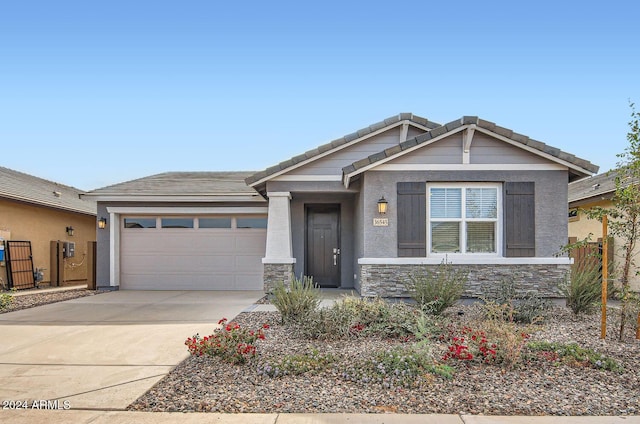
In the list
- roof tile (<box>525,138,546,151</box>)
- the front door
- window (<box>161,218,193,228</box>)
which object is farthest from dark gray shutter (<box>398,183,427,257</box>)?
window (<box>161,218,193,228</box>)

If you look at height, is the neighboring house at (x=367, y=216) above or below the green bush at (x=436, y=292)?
above

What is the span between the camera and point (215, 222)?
1248cm

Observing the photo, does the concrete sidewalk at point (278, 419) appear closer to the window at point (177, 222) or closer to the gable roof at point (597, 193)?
the window at point (177, 222)

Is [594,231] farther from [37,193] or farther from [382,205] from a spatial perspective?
[37,193]

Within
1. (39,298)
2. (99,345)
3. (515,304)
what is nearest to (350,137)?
(515,304)

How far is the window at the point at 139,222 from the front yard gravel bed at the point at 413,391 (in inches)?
322

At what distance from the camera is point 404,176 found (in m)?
8.88

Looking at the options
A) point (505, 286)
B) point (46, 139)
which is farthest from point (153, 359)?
point (46, 139)

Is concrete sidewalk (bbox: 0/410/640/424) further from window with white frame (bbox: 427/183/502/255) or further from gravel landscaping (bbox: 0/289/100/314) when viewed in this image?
gravel landscaping (bbox: 0/289/100/314)

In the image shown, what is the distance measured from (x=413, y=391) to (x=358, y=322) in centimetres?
232

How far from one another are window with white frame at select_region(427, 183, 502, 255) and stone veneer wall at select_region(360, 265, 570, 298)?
436 millimetres

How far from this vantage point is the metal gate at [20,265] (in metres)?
12.9

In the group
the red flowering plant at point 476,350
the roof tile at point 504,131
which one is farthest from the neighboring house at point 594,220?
the red flowering plant at point 476,350

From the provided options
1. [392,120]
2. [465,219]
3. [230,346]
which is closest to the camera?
[230,346]
